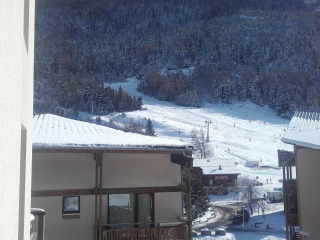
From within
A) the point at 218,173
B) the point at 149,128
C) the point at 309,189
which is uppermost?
the point at 149,128

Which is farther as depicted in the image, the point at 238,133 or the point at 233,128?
the point at 233,128

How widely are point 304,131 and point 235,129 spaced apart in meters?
49.5

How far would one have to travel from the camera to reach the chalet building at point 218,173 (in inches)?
1528

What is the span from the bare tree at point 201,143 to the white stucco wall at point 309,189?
120ft

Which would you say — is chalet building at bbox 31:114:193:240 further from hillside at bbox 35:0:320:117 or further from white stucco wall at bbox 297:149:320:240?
hillside at bbox 35:0:320:117

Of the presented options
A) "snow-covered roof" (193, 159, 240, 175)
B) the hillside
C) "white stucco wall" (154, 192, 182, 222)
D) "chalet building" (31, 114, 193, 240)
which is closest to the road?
"snow-covered roof" (193, 159, 240, 175)

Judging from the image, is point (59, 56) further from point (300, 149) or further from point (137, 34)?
point (300, 149)

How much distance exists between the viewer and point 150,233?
278 inches

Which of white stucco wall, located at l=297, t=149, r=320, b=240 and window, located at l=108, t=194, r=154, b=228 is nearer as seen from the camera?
window, located at l=108, t=194, r=154, b=228

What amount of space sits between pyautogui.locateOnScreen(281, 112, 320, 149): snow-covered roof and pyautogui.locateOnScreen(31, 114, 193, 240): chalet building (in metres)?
→ 2.77

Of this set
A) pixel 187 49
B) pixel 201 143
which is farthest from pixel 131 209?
pixel 187 49

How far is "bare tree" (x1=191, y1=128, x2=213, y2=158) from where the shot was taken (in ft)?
154

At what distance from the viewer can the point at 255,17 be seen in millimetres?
171625

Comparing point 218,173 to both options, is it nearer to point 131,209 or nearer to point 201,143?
point 201,143
